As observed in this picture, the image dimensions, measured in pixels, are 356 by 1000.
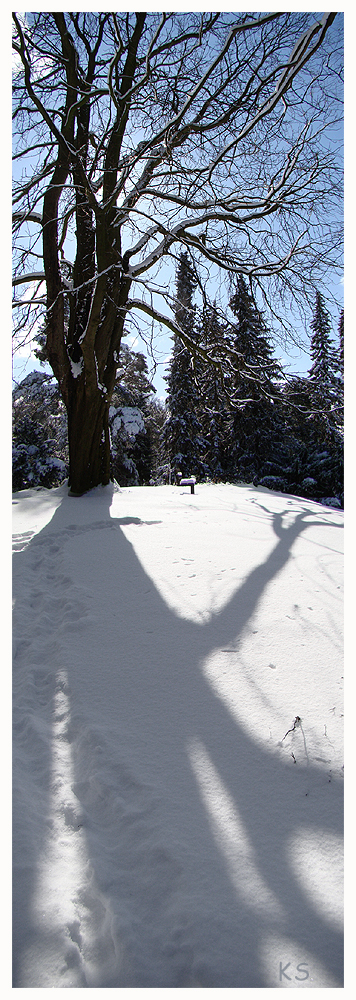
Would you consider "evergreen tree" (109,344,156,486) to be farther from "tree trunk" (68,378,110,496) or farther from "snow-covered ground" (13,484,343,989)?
"snow-covered ground" (13,484,343,989)

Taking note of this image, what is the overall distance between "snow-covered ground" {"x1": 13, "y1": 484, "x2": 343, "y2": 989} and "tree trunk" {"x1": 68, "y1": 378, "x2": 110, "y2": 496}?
11.6 feet

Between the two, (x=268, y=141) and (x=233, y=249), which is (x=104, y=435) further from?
(x=268, y=141)

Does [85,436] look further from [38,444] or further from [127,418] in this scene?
[38,444]

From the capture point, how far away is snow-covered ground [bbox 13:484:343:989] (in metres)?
1.14

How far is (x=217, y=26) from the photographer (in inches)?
184

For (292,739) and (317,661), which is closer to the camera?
(292,739)

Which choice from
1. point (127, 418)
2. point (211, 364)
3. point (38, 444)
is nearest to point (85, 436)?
point (211, 364)

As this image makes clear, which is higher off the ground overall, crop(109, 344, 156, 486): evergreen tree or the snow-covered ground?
crop(109, 344, 156, 486): evergreen tree

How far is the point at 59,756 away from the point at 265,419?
1834 cm

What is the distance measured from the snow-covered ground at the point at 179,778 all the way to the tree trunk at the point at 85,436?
11.6 feet

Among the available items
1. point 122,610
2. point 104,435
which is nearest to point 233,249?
point 104,435

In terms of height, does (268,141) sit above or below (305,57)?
above

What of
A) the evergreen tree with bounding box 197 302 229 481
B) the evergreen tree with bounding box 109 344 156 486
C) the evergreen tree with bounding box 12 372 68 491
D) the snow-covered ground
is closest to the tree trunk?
the evergreen tree with bounding box 197 302 229 481

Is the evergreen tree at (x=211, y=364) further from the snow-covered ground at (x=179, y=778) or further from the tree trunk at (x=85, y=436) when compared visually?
the snow-covered ground at (x=179, y=778)
